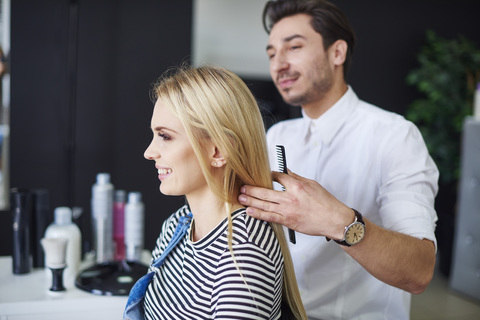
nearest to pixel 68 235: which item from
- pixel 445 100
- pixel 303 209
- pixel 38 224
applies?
pixel 38 224

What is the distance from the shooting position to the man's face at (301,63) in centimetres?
153

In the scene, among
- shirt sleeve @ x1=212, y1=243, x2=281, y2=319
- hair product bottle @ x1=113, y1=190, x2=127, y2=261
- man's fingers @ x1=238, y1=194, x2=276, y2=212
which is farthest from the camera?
hair product bottle @ x1=113, y1=190, x2=127, y2=261

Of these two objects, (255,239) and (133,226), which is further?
(133,226)

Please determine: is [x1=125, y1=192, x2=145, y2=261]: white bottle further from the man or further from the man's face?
the man's face

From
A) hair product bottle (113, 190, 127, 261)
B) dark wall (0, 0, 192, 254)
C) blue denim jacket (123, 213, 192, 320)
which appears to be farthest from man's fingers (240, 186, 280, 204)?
dark wall (0, 0, 192, 254)

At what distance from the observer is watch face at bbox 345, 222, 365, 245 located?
989 millimetres

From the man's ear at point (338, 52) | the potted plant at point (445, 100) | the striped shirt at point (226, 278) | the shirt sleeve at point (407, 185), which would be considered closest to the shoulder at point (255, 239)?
the striped shirt at point (226, 278)

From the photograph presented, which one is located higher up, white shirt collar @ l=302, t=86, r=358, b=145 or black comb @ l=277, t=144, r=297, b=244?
white shirt collar @ l=302, t=86, r=358, b=145

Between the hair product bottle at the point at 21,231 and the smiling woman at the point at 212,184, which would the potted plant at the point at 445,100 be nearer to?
the smiling woman at the point at 212,184

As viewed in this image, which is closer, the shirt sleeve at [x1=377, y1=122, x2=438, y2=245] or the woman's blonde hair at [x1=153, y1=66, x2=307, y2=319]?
the woman's blonde hair at [x1=153, y1=66, x2=307, y2=319]

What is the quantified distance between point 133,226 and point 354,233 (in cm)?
90

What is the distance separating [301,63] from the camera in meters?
1.53

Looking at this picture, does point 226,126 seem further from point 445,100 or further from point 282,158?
point 445,100

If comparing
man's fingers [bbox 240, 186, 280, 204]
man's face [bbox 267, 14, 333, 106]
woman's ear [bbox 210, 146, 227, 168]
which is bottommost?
man's fingers [bbox 240, 186, 280, 204]
